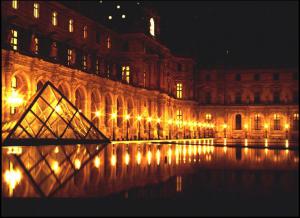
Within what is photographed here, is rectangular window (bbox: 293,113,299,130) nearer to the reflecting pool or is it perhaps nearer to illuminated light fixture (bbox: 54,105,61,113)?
illuminated light fixture (bbox: 54,105,61,113)

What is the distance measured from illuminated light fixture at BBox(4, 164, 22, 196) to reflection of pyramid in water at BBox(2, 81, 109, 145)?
1616 cm

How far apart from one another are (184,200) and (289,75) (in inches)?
3596

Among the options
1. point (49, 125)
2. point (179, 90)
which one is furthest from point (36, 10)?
point (179, 90)

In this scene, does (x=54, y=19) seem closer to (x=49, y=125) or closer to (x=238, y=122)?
(x=49, y=125)

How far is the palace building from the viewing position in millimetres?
38719

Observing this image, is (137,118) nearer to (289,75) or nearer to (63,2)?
(63,2)

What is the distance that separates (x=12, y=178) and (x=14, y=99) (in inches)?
911

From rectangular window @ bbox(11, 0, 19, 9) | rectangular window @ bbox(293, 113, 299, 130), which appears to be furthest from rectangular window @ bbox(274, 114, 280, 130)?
rectangular window @ bbox(11, 0, 19, 9)

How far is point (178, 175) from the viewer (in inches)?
521

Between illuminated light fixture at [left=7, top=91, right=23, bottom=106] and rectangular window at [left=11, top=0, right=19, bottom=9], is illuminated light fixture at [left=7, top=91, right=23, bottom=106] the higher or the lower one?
the lower one

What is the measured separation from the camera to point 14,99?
33969 millimetres

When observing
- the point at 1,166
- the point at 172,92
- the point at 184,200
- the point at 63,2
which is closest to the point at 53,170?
A: the point at 1,166

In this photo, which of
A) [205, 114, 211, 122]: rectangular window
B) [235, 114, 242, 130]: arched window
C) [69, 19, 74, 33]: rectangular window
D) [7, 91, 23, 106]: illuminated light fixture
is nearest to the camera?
[7, 91, 23, 106]: illuminated light fixture

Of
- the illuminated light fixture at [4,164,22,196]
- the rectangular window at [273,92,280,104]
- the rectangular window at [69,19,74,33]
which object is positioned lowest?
the illuminated light fixture at [4,164,22,196]
